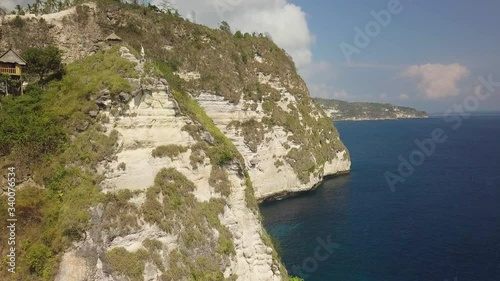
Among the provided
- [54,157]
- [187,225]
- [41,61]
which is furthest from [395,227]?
[41,61]

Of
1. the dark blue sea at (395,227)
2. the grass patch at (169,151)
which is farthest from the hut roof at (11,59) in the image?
the dark blue sea at (395,227)

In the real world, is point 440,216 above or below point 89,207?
below

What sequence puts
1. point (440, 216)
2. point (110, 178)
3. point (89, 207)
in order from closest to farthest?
point (89, 207)
point (110, 178)
point (440, 216)

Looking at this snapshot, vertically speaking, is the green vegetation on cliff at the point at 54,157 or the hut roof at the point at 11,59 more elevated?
the hut roof at the point at 11,59

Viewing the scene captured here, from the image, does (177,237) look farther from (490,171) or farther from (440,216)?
(490,171)

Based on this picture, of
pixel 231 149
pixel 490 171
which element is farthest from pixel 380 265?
pixel 490 171

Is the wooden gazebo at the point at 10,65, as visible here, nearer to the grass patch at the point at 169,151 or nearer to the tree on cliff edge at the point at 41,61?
the tree on cliff edge at the point at 41,61

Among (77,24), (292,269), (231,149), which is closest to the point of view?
(231,149)

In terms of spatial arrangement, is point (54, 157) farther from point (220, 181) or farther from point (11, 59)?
point (11, 59)


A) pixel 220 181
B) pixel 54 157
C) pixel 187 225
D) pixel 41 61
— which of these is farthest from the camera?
pixel 41 61
